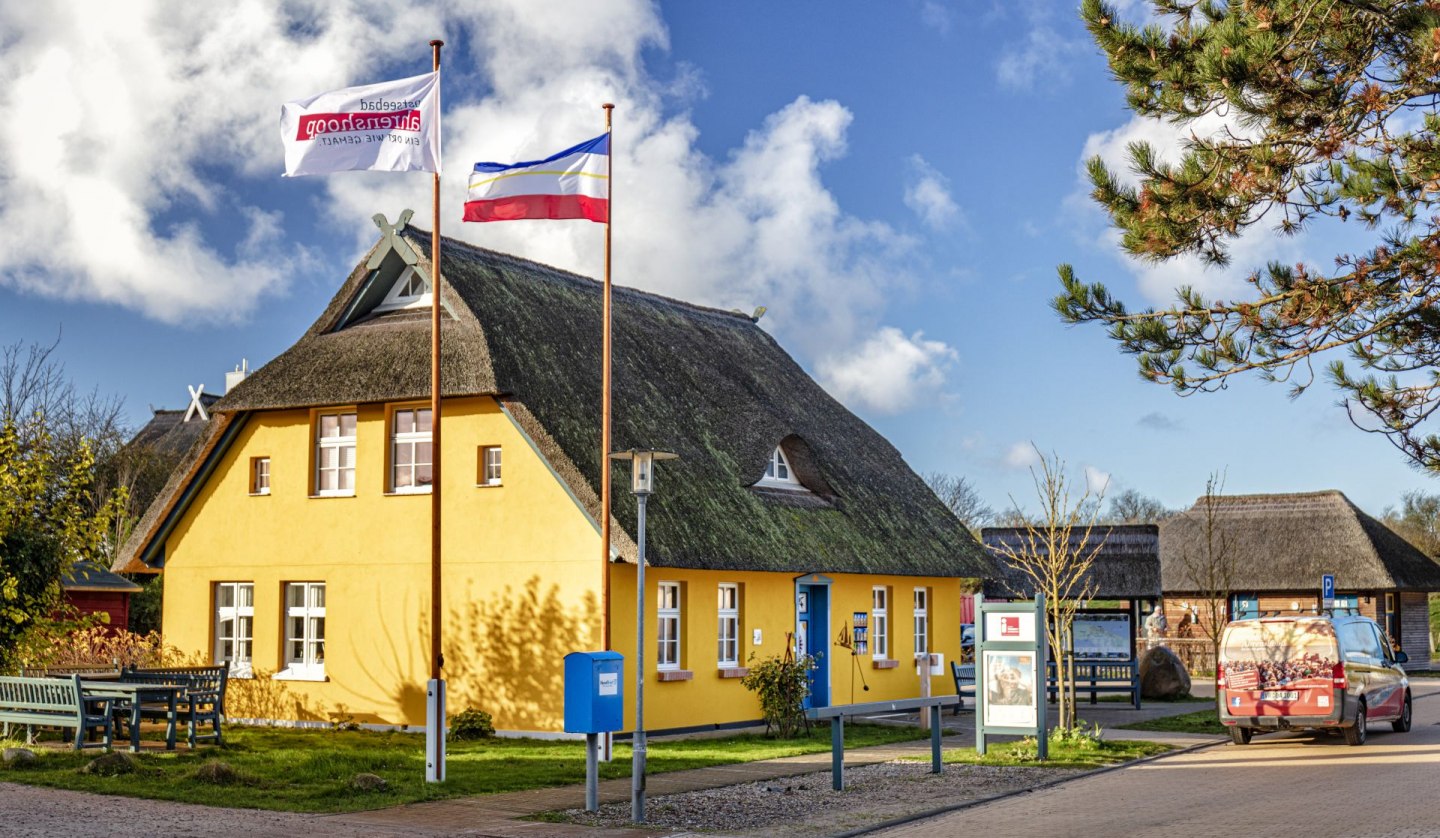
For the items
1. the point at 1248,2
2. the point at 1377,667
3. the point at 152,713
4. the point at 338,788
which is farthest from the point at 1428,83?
the point at 152,713

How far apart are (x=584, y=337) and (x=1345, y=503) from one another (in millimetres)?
32442

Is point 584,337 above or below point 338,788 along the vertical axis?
above

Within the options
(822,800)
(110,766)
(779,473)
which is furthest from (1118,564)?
(110,766)

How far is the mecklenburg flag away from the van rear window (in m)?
10.8

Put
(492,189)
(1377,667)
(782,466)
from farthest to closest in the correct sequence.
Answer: (782,466)
(1377,667)
(492,189)

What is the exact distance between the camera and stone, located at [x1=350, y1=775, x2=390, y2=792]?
14.5m

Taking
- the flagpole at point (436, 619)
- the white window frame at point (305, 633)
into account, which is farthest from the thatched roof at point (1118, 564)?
the flagpole at point (436, 619)

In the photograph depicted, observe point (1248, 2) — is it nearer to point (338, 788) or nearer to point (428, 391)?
point (338, 788)

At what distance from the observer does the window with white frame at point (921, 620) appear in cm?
2827

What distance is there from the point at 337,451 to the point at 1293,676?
14.6m

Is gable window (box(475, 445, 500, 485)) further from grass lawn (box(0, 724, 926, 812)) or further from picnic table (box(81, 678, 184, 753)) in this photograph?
picnic table (box(81, 678, 184, 753))

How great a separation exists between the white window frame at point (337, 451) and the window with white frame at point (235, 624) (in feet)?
6.95

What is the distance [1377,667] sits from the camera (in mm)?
22406

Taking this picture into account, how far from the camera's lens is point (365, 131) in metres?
16.1
